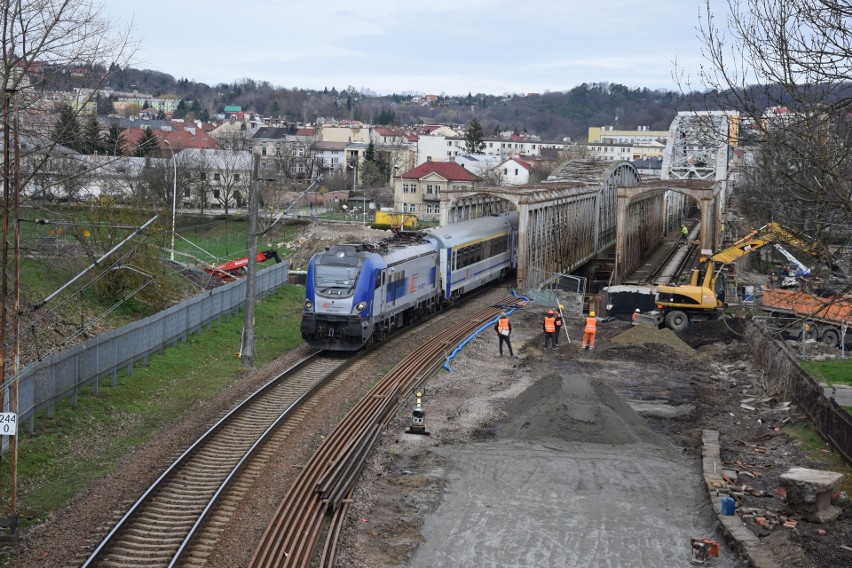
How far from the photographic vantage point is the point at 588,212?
5334 centimetres

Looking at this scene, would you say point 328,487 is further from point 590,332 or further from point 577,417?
point 590,332

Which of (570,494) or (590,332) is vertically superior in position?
(590,332)

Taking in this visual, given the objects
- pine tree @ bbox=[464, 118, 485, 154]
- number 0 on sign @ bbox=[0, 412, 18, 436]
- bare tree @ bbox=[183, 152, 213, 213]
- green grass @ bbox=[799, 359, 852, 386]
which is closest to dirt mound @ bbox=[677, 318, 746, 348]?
green grass @ bbox=[799, 359, 852, 386]

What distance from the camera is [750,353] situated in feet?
90.7

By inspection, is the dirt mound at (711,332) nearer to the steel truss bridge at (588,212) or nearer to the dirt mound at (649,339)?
the dirt mound at (649,339)

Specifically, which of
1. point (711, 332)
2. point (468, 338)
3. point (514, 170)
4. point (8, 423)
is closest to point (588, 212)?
point (711, 332)

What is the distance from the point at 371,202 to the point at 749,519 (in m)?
87.5

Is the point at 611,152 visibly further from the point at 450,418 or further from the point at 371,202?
the point at 450,418

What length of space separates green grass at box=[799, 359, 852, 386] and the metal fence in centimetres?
1666

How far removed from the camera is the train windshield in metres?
25.5

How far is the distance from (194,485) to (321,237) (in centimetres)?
5001

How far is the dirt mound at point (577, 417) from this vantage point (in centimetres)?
1889

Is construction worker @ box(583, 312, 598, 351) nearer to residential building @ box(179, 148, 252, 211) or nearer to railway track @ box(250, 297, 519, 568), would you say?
railway track @ box(250, 297, 519, 568)

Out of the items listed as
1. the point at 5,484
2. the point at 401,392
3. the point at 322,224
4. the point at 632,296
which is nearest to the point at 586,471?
the point at 401,392
